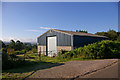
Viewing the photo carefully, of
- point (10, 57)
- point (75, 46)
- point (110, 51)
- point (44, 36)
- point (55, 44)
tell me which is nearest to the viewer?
point (10, 57)

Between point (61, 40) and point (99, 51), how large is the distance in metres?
6.53

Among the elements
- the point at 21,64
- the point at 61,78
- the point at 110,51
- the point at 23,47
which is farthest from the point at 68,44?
the point at 23,47

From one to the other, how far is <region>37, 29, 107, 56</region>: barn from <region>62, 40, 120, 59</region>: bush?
2.66 meters

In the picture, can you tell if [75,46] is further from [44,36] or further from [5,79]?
[5,79]

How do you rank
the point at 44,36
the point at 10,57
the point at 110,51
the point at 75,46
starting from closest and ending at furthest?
the point at 10,57 → the point at 110,51 → the point at 75,46 → the point at 44,36

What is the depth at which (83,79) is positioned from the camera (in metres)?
4.53

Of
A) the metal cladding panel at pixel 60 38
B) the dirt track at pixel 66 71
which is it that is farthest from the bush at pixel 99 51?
the dirt track at pixel 66 71

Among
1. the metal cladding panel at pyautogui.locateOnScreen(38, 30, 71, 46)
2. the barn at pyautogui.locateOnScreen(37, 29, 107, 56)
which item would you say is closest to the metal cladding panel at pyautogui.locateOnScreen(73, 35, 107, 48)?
the barn at pyautogui.locateOnScreen(37, 29, 107, 56)

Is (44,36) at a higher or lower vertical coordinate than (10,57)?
higher

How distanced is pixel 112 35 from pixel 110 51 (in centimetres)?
2021

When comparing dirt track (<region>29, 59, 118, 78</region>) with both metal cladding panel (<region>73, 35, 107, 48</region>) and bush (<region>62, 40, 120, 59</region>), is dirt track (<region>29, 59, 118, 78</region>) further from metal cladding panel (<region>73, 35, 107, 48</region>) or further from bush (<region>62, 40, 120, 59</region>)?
metal cladding panel (<region>73, 35, 107, 48</region>)

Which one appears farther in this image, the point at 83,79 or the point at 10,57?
the point at 10,57

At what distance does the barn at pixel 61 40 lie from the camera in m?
14.0

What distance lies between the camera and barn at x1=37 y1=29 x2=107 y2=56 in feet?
46.0
